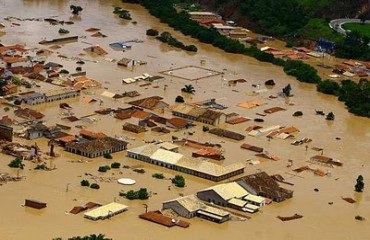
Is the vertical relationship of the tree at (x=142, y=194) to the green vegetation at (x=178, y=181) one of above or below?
above

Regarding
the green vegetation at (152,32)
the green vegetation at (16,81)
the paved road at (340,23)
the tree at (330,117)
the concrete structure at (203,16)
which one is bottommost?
the concrete structure at (203,16)

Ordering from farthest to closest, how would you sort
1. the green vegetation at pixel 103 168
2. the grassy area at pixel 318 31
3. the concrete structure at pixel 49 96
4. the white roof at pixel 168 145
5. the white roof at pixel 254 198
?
1. the grassy area at pixel 318 31
2. the concrete structure at pixel 49 96
3. the white roof at pixel 168 145
4. the green vegetation at pixel 103 168
5. the white roof at pixel 254 198

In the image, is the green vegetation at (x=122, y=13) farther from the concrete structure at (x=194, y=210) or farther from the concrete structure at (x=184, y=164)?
the concrete structure at (x=194, y=210)

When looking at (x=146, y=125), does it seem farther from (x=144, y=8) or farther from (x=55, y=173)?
(x=144, y=8)

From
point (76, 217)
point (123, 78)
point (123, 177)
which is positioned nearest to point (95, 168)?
point (123, 177)

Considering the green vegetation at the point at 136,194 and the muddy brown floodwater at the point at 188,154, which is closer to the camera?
the muddy brown floodwater at the point at 188,154

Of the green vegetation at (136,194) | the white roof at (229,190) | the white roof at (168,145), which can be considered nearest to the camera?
the green vegetation at (136,194)

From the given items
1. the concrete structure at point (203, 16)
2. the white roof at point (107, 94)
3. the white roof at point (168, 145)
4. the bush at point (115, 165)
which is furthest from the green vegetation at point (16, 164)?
the concrete structure at point (203, 16)
